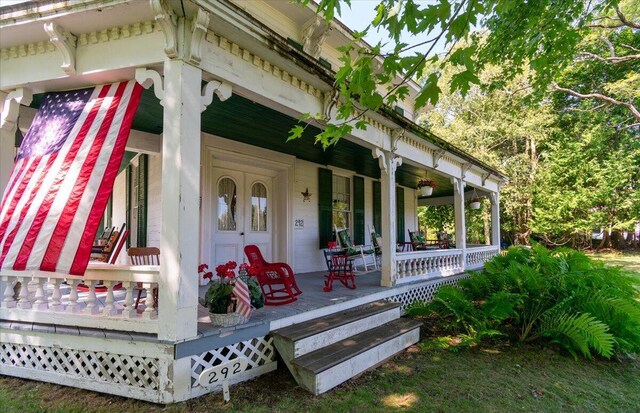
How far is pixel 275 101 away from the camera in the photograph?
11.7ft

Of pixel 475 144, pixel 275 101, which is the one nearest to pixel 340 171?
pixel 275 101

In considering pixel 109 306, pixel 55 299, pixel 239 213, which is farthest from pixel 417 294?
pixel 55 299

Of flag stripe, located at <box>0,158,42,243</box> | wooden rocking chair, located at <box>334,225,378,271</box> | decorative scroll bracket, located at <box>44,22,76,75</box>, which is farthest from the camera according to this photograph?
wooden rocking chair, located at <box>334,225,378,271</box>

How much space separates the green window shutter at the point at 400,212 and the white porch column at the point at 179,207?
8025 millimetres

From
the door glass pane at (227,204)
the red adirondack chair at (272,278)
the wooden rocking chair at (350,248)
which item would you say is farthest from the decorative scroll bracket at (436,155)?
the red adirondack chair at (272,278)

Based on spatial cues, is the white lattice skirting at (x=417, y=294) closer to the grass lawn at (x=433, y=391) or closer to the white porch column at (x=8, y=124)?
the grass lawn at (x=433, y=391)

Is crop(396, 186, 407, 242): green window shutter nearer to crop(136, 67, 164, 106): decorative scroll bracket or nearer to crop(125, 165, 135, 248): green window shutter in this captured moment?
crop(125, 165, 135, 248): green window shutter

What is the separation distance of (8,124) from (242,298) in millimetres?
3013

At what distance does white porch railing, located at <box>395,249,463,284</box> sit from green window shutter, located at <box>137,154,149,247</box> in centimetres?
421

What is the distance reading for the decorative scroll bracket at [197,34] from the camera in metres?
2.72

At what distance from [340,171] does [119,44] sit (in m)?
5.69

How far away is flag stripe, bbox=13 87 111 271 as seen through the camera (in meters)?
2.83

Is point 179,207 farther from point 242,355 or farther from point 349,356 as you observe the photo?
point 349,356

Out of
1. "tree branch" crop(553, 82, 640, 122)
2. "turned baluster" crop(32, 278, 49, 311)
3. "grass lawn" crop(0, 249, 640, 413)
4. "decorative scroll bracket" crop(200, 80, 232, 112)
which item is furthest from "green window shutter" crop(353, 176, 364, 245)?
"tree branch" crop(553, 82, 640, 122)
